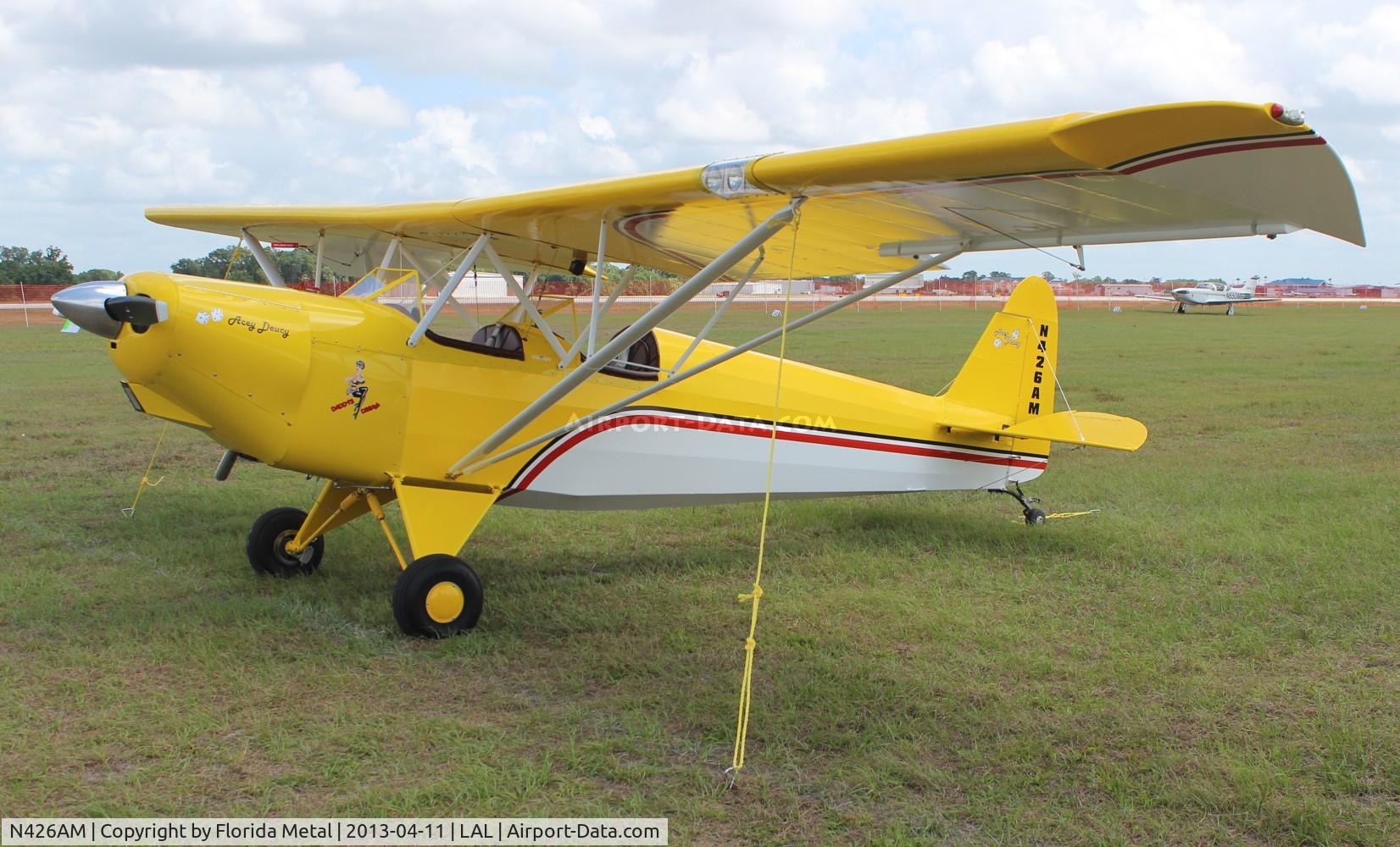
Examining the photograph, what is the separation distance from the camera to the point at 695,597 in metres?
5.93

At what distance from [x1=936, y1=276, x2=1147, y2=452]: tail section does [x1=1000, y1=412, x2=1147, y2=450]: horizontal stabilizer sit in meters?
0.01

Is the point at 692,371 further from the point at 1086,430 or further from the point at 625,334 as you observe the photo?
the point at 1086,430

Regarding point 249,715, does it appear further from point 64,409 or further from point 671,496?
point 64,409

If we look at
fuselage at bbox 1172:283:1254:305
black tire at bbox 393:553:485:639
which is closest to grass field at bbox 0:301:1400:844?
black tire at bbox 393:553:485:639

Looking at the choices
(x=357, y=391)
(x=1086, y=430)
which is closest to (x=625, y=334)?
(x=357, y=391)

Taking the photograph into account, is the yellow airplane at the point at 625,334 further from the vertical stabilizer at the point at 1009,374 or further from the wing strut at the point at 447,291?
the vertical stabilizer at the point at 1009,374

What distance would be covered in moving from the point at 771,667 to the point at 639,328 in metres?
1.70

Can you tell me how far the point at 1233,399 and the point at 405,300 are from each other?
1234 cm

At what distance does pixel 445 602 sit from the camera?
5.10 m

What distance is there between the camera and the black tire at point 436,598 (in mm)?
5020

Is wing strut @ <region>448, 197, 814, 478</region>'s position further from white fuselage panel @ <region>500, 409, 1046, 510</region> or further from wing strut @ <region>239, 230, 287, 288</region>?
wing strut @ <region>239, 230, 287, 288</region>

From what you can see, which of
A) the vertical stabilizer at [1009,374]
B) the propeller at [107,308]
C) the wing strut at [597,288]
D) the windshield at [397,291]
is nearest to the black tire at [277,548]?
the windshield at [397,291]

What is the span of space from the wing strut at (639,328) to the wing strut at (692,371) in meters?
0.02

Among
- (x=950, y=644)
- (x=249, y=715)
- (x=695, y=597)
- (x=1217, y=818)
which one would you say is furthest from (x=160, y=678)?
(x=1217, y=818)
